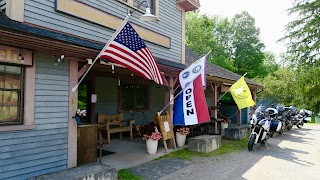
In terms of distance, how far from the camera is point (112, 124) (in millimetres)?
9664

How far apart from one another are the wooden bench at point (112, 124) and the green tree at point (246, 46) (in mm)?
29984

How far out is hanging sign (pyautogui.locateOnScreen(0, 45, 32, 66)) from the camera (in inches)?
171

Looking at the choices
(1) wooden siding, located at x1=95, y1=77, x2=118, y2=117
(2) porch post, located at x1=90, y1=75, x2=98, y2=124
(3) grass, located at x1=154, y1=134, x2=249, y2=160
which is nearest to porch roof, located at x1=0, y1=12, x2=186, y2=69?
(3) grass, located at x1=154, y1=134, x2=249, y2=160

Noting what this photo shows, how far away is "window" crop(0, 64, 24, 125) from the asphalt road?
10.9 ft

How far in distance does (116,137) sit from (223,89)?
634 cm

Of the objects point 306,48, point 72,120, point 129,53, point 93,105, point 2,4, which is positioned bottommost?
point 72,120

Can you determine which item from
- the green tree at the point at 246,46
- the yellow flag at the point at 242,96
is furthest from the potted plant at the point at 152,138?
the green tree at the point at 246,46

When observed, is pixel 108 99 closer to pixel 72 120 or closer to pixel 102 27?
pixel 102 27

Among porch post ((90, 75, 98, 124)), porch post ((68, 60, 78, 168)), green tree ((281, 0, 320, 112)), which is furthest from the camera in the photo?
green tree ((281, 0, 320, 112))

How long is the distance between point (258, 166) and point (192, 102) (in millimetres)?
2495

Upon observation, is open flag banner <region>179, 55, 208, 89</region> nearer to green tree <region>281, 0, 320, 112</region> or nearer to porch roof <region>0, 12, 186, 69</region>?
porch roof <region>0, 12, 186, 69</region>

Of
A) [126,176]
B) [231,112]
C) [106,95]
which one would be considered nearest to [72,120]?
[126,176]

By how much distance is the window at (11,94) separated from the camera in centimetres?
452

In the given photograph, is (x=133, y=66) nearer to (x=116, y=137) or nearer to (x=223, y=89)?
(x=116, y=137)
